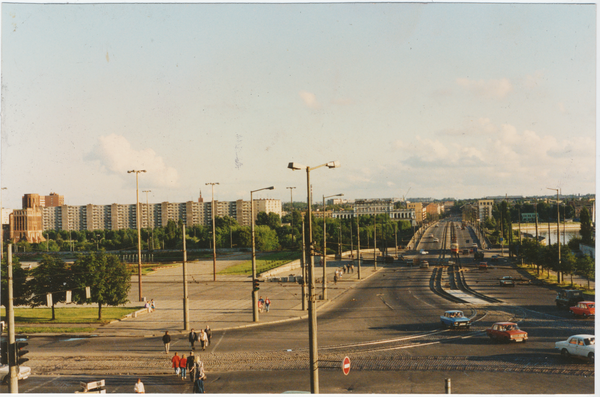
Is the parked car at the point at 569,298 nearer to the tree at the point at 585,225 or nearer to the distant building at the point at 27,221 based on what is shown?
the tree at the point at 585,225

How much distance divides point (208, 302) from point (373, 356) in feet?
75.2

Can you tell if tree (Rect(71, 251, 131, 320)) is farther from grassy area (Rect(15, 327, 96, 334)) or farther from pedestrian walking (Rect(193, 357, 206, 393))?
pedestrian walking (Rect(193, 357, 206, 393))

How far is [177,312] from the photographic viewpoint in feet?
122

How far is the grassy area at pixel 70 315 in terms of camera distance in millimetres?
34253

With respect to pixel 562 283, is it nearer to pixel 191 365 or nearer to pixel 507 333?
pixel 507 333

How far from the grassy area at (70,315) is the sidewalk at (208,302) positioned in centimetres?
167

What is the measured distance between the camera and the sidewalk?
31156 mm

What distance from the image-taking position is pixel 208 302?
42.2m

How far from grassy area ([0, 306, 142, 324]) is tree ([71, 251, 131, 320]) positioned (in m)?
1.25

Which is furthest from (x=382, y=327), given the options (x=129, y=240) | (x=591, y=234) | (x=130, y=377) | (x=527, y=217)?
(x=527, y=217)

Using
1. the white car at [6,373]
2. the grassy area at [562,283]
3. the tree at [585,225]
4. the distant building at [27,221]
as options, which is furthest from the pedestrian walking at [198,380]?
the distant building at [27,221]

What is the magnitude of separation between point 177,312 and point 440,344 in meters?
20.5

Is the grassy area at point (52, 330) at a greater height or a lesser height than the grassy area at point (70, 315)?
greater

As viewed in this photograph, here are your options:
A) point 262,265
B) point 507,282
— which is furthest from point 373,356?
point 262,265
